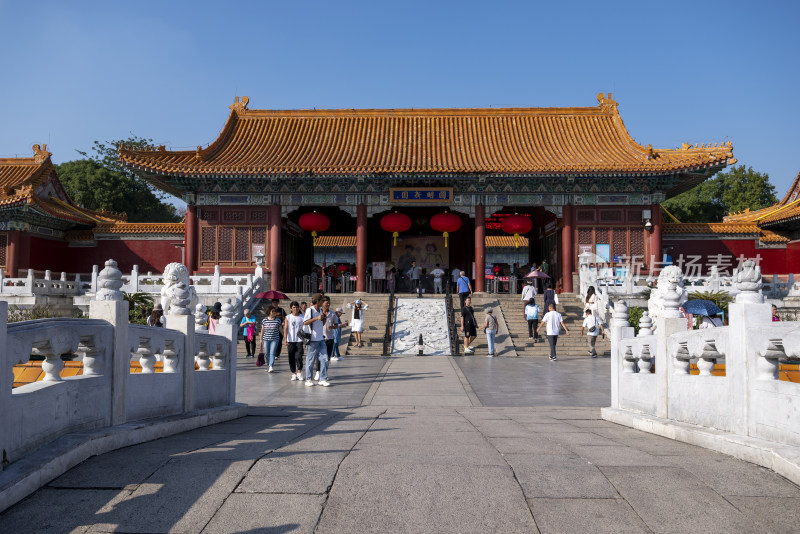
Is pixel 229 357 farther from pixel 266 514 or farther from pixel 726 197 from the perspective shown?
pixel 726 197

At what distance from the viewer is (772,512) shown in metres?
3.18

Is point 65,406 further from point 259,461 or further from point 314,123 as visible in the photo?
point 314,123

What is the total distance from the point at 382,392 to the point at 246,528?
691 cm

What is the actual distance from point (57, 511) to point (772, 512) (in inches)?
134

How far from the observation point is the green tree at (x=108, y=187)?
40.2 meters

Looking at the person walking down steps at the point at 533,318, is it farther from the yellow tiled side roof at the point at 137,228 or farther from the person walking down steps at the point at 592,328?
the yellow tiled side roof at the point at 137,228

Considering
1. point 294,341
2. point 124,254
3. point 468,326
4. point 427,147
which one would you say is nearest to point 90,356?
point 294,341

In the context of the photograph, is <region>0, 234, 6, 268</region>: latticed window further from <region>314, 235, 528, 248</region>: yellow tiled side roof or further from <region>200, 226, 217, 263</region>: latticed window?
<region>314, 235, 528, 248</region>: yellow tiled side roof

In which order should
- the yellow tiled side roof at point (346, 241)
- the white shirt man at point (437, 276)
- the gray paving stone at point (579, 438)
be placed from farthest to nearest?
the yellow tiled side roof at point (346, 241) < the white shirt man at point (437, 276) < the gray paving stone at point (579, 438)

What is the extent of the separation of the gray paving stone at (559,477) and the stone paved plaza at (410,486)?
11 mm

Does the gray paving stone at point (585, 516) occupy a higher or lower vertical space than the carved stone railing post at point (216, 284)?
lower

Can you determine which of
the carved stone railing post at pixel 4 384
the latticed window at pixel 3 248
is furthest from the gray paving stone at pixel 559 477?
the latticed window at pixel 3 248

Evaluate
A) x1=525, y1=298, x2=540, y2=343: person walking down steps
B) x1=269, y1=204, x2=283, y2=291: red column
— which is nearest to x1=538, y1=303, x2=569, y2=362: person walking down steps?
x1=525, y1=298, x2=540, y2=343: person walking down steps

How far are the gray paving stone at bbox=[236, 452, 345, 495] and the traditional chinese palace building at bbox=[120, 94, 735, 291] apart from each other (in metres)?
18.1
